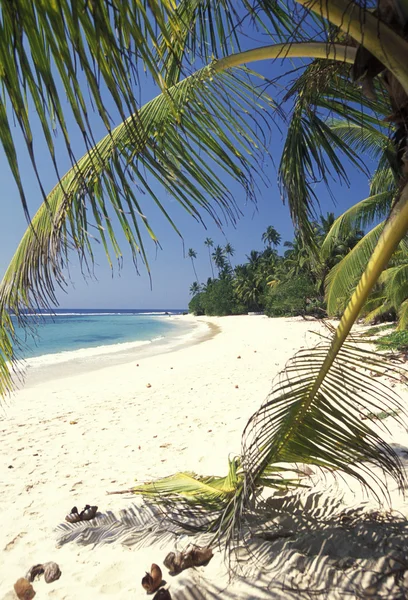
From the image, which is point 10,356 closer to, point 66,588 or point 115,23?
point 66,588

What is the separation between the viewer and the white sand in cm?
159

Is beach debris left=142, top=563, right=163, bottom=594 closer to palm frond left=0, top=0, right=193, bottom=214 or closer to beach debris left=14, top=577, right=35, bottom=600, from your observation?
beach debris left=14, top=577, right=35, bottom=600

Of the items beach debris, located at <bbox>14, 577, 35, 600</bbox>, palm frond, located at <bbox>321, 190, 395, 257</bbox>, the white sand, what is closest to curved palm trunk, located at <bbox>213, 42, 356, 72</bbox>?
the white sand

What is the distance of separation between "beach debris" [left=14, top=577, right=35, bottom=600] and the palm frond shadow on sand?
0.42 metres

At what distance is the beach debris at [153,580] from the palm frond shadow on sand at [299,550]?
0.23 ft

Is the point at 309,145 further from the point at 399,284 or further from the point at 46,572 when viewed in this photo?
the point at 399,284

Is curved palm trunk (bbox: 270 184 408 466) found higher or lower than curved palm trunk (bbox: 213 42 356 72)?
lower

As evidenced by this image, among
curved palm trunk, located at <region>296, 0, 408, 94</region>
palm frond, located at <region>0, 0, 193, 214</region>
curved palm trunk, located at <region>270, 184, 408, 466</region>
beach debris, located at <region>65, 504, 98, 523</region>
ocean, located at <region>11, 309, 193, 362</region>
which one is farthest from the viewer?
Answer: ocean, located at <region>11, 309, 193, 362</region>

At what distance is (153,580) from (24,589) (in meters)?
0.72

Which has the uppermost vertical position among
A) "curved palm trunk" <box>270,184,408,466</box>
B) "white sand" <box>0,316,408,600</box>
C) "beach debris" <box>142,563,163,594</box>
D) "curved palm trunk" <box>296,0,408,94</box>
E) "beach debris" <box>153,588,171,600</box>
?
"curved palm trunk" <box>296,0,408,94</box>

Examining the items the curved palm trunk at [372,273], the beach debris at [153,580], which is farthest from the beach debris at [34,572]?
the curved palm trunk at [372,273]

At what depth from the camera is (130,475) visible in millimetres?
3389

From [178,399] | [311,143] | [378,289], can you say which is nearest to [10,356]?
[311,143]

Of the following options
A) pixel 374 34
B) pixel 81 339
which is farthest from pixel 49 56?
pixel 81 339
